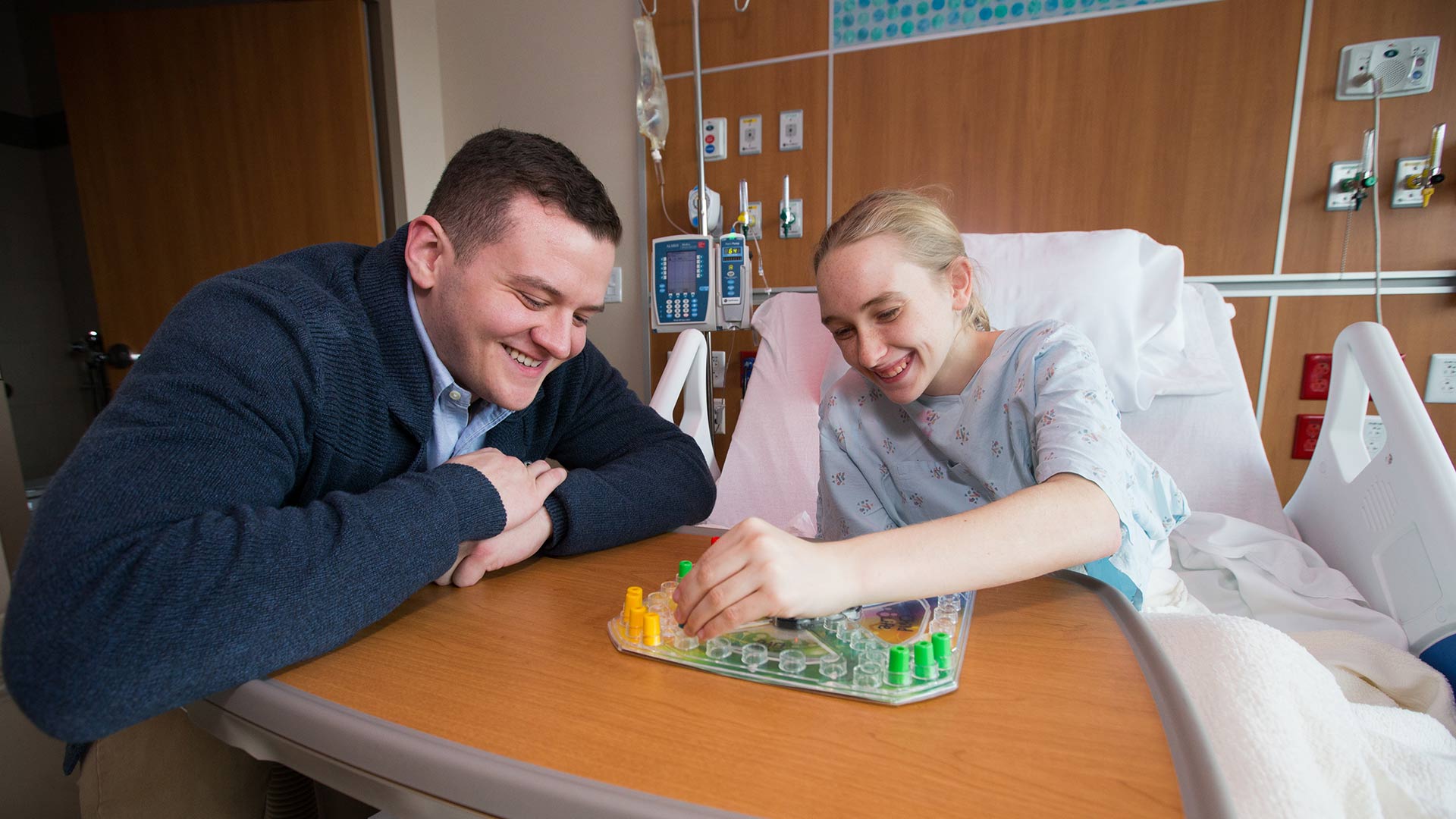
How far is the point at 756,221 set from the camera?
2.36 metres

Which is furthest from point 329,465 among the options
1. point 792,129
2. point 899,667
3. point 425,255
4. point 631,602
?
point 792,129

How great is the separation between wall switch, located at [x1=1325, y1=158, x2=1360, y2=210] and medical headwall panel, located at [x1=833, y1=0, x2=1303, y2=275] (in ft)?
0.35

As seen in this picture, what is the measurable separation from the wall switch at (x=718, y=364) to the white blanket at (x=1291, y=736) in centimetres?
188

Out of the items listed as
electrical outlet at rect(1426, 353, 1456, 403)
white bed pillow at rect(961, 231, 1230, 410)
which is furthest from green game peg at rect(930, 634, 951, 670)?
electrical outlet at rect(1426, 353, 1456, 403)

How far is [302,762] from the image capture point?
1.66 ft

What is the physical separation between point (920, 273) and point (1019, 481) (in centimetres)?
36

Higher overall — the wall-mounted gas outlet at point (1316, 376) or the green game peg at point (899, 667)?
the green game peg at point (899, 667)

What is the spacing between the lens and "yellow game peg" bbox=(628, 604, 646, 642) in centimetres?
62

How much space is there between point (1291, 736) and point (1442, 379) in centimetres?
189

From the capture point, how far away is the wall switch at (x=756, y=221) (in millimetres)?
2357

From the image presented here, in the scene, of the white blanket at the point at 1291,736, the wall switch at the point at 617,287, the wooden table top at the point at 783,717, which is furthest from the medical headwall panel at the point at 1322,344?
the wall switch at the point at 617,287

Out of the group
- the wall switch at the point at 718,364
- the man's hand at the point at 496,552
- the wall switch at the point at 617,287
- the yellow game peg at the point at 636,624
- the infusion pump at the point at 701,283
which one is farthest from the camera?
the wall switch at the point at 617,287

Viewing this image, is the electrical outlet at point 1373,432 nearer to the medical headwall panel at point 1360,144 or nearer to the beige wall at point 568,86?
the medical headwall panel at point 1360,144

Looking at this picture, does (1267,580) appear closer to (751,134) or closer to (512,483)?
(512,483)
